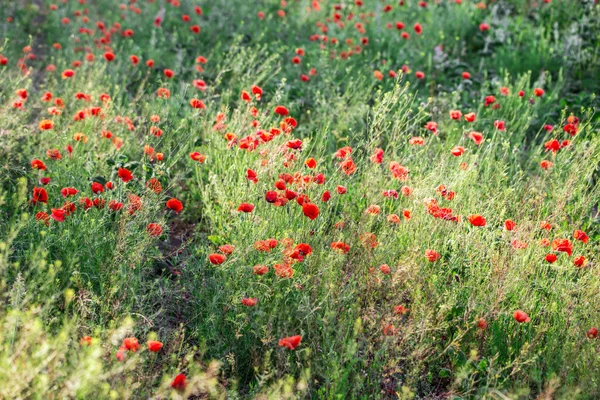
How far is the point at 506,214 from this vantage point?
11.8ft

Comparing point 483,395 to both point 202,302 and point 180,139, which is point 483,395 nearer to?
point 202,302

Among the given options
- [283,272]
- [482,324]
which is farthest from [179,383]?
[482,324]

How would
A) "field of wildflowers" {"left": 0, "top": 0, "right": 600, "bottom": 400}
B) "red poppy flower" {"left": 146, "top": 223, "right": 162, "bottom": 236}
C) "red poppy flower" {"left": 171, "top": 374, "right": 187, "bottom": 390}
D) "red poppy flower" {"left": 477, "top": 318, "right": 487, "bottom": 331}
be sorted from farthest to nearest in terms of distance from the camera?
1. "red poppy flower" {"left": 146, "top": 223, "right": 162, "bottom": 236}
2. "red poppy flower" {"left": 477, "top": 318, "right": 487, "bottom": 331}
3. "field of wildflowers" {"left": 0, "top": 0, "right": 600, "bottom": 400}
4. "red poppy flower" {"left": 171, "top": 374, "right": 187, "bottom": 390}

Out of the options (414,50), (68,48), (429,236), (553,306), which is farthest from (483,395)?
(68,48)

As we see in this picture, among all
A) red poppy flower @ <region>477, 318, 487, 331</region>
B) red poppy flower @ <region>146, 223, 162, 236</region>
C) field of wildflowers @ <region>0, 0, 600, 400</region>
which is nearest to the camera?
field of wildflowers @ <region>0, 0, 600, 400</region>

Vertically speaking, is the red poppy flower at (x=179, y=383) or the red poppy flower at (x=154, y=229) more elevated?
the red poppy flower at (x=154, y=229)

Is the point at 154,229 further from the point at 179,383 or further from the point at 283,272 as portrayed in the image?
the point at 179,383

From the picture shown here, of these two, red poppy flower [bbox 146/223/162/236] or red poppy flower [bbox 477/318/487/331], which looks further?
red poppy flower [bbox 146/223/162/236]

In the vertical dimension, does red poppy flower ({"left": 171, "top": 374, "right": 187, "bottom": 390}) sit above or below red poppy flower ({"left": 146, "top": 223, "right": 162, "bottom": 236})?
below

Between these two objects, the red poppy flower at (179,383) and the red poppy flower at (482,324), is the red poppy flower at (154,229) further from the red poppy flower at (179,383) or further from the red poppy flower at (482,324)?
the red poppy flower at (482,324)

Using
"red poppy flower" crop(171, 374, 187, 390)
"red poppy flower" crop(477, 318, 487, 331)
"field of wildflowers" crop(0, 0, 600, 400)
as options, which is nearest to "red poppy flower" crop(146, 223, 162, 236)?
"field of wildflowers" crop(0, 0, 600, 400)

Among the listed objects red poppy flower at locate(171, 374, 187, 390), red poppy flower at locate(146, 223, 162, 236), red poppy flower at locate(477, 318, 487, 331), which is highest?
red poppy flower at locate(146, 223, 162, 236)

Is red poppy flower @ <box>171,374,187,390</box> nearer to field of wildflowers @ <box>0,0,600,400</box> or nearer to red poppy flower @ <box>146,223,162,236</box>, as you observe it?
field of wildflowers @ <box>0,0,600,400</box>

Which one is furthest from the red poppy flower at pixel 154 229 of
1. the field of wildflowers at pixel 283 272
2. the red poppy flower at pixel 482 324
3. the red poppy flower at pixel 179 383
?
the red poppy flower at pixel 482 324
